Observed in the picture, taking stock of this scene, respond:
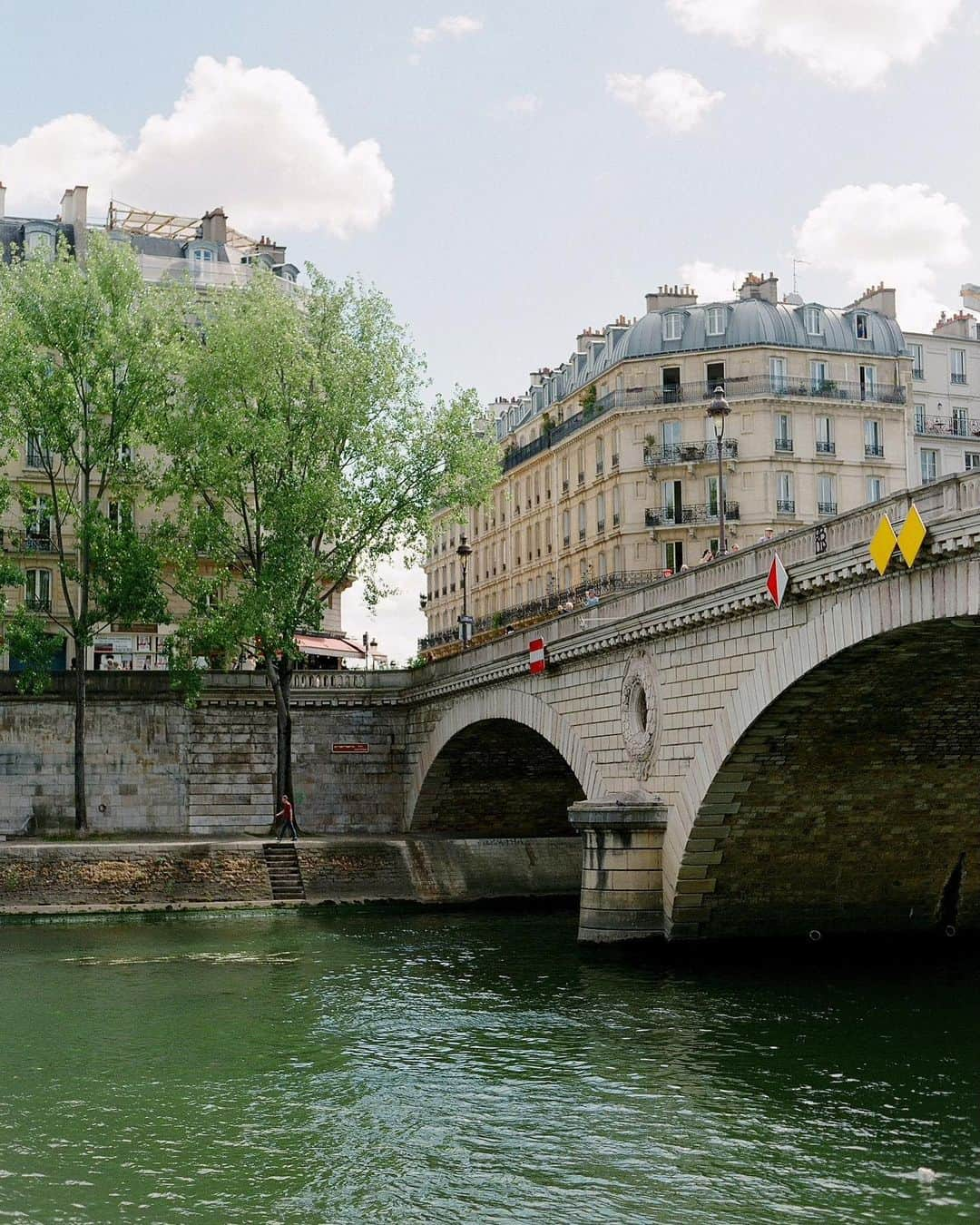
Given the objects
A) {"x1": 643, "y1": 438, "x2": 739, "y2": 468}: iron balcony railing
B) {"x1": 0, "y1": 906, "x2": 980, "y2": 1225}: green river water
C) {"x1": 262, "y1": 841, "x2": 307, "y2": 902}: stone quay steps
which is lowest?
{"x1": 0, "y1": 906, "x2": 980, "y2": 1225}: green river water

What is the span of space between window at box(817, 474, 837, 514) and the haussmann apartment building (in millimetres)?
59

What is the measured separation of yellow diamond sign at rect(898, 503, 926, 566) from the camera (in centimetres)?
2183

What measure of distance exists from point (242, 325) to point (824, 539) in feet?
84.0

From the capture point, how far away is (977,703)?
94.0 ft

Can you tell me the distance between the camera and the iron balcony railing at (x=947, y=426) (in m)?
65.6

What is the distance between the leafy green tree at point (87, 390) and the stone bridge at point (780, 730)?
38.6ft

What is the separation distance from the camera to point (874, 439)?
60.1m

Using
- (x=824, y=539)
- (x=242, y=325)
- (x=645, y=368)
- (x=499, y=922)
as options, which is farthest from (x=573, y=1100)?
(x=645, y=368)

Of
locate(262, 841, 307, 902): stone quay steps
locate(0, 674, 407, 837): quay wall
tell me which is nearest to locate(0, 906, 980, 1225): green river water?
locate(262, 841, 307, 902): stone quay steps

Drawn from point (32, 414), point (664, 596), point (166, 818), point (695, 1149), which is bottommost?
point (695, 1149)

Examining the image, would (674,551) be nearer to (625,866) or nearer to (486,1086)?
(625,866)

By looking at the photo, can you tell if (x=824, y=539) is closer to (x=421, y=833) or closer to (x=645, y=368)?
(x=421, y=833)

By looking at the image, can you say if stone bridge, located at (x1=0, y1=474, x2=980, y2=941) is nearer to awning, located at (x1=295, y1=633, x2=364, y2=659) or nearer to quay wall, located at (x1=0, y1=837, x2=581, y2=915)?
quay wall, located at (x1=0, y1=837, x2=581, y2=915)

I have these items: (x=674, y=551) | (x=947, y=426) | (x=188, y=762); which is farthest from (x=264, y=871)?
(x=947, y=426)
